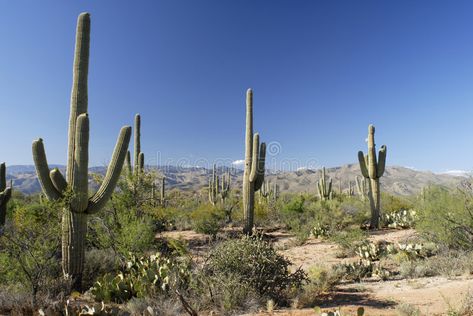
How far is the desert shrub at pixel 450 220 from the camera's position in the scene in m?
9.66

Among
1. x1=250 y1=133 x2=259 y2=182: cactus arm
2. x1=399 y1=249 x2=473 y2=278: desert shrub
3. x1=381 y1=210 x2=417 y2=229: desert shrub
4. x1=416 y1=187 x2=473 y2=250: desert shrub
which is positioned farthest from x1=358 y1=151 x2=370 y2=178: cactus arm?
x1=399 y1=249 x2=473 y2=278: desert shrub

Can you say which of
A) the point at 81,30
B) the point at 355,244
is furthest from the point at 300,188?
the point at 81,30

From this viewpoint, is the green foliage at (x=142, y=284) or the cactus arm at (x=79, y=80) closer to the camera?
the green foliage at (x=142, y=284)

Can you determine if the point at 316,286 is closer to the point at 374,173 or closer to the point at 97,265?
the point at 97,265

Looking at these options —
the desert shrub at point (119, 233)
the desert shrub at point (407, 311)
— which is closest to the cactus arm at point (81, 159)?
the desert shrub at point (119, 233)

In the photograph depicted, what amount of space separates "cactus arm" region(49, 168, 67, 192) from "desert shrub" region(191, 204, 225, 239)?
31.0 ft

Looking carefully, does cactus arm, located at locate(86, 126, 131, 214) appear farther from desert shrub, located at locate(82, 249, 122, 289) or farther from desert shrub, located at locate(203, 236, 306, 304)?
desert shrub, located at locate(203, 236, 306, 304)

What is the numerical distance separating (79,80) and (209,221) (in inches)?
433

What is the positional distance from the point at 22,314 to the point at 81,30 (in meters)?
6.78

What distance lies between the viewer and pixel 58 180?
7410mm

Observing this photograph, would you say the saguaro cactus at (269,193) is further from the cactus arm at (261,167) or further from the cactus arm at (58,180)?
the cactus arm at (58,180)

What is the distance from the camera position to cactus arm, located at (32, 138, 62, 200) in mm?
7309

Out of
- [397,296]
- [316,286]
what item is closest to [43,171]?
[316,286]

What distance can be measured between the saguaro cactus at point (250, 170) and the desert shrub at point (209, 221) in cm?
224
